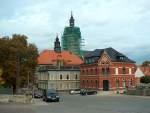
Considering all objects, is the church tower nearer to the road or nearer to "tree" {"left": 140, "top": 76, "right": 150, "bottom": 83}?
"tree" {"left": 140, "top": 76, "right": 150, "bottom": 83}

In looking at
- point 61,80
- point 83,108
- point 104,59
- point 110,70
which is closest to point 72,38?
point 61,80

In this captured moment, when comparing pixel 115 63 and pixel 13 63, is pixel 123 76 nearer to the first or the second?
pixel 115 63

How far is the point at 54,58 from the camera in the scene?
128 m

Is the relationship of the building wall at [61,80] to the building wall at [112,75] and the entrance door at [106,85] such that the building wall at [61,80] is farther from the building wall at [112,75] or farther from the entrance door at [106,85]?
the entrance door at [106,85]

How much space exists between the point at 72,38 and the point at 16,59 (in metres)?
83.9

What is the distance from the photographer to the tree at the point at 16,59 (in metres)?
73.0

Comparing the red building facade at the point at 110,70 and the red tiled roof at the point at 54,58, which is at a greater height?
the red tiled roof at the point at 54,58

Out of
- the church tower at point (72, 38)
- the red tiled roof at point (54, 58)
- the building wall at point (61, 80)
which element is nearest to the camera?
the building wall at point (61, 80)

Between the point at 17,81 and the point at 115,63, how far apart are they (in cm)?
3832

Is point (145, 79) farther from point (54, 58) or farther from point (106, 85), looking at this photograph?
point (54, 58)

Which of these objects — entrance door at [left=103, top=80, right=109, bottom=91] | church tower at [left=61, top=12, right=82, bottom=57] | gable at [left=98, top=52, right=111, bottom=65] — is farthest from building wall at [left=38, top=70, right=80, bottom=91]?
church tower at [left=61, top=12, right=82, bottom=57]

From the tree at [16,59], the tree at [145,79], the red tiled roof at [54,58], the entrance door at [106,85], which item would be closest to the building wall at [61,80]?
the red tiled roof at [54,58]

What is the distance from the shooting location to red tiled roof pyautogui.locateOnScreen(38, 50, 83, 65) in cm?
12719

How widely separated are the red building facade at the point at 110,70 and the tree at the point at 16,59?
2982 centimetres
